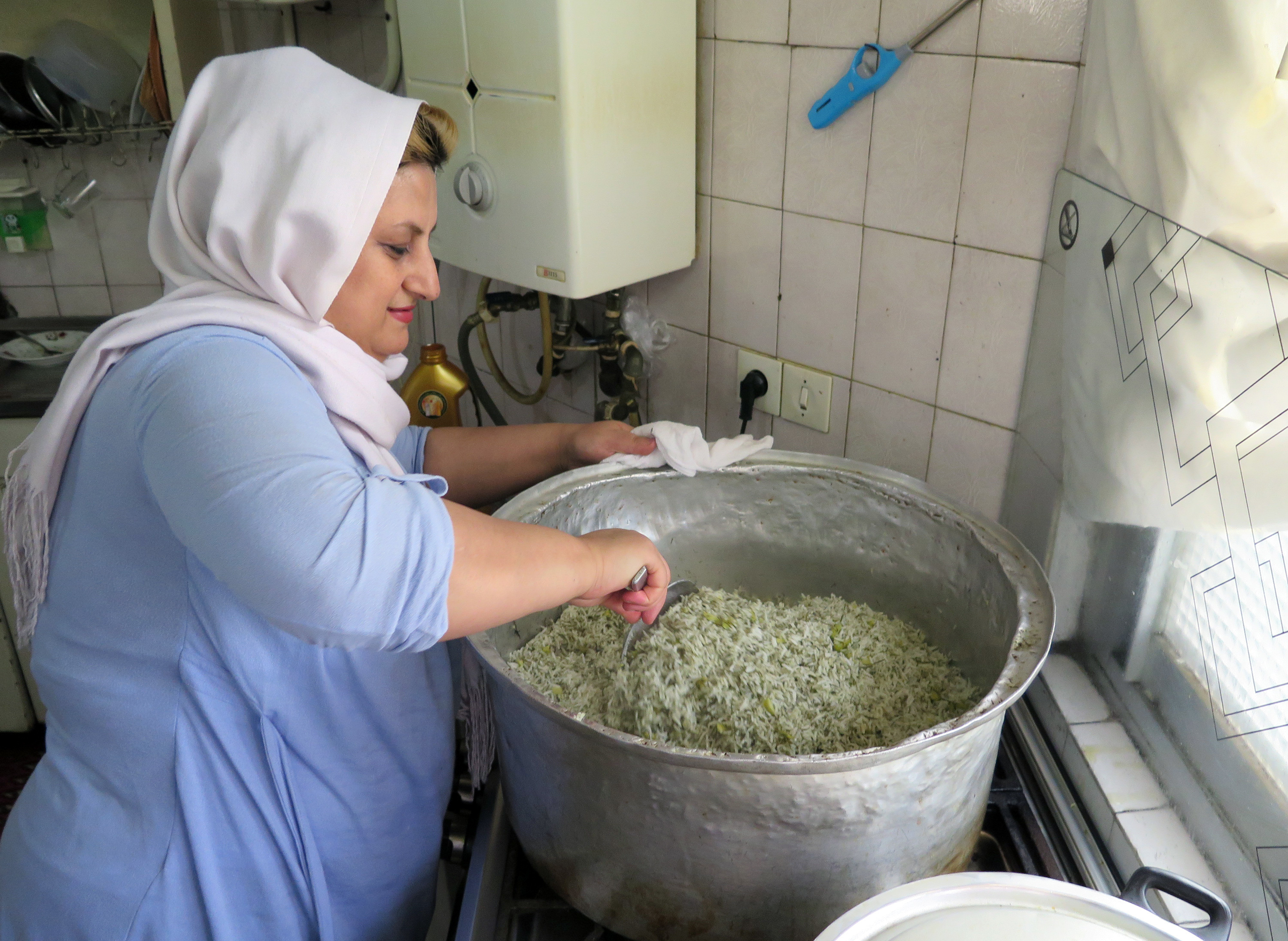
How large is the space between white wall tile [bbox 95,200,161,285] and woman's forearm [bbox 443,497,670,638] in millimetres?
2085

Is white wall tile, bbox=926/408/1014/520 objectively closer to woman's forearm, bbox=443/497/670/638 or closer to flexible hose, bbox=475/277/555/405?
woman's forearm, bbox=443/497/670/638

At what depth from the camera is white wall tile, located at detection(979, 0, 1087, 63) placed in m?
1.02

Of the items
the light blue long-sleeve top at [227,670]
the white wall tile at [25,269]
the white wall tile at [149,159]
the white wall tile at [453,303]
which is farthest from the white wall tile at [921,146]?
the white wall tile at [25,269]

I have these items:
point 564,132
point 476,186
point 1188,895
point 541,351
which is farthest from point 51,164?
point 1188,895

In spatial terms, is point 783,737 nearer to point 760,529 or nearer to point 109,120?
point 760,529

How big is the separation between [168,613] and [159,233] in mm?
390

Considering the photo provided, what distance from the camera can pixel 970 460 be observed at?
129 cm

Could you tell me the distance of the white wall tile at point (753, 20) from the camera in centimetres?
130

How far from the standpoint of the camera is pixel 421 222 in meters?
0.98

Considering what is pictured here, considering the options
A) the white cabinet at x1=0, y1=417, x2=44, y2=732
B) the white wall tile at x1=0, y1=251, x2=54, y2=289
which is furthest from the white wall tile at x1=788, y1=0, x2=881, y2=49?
the white wall tile at x1=0, y1=251, x2=54, y2=289

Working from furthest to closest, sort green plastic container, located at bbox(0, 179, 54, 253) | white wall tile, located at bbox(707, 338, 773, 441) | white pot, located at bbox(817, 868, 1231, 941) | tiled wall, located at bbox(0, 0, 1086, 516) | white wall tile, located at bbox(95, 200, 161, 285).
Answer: white wall tile, located at bbox(95, 200, 161, 285), green plastic container, located at bbox(0, 179, 54, 253), white wall tile, located at bbox(707, 338, 773, 441), tiled wall, located at bbox(0, 0, 1086, 516), white pot, located at bbox(817, 868, 1231, 941)

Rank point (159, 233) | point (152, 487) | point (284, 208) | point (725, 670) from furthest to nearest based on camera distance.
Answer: point (725, 670) → point (159, 233) → point (284, 208) → point (152, 487)

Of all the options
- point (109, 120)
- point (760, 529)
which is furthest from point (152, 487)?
point (109, 120)

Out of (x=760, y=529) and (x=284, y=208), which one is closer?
(x=284, y=208)
